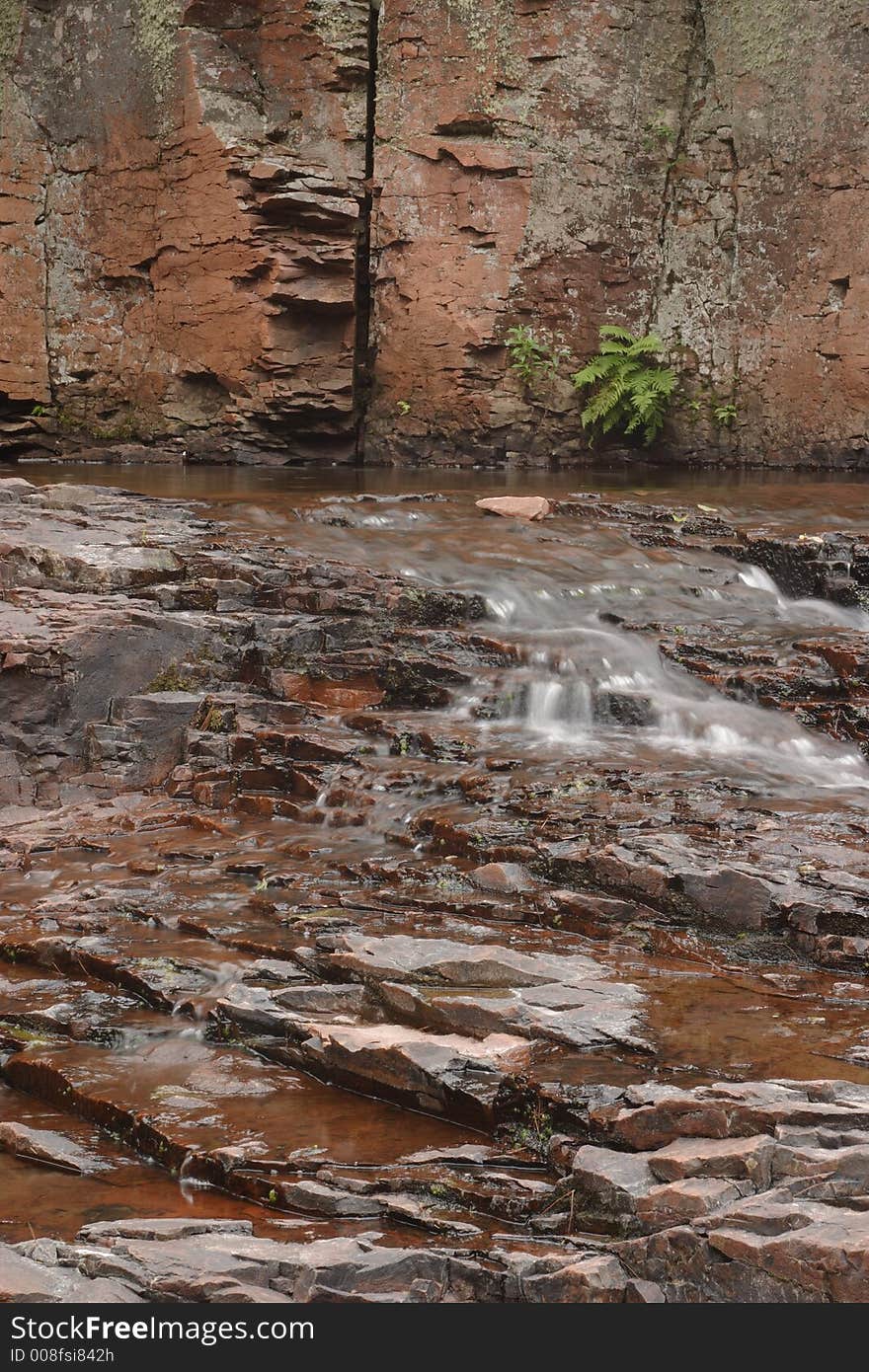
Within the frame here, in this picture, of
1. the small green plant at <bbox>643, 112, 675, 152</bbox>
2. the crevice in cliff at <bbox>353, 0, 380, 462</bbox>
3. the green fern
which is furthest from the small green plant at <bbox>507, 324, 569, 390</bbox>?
the small green plant at <bbox>643, 112, 675, 152</bbox>

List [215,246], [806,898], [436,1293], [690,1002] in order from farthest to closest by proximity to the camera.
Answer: [215,246] < [806,898] < [690,1002] < [436,1293]

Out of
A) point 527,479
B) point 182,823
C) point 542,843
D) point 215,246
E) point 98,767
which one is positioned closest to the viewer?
point 542,843

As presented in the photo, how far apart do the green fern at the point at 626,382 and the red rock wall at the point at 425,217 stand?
0.35m

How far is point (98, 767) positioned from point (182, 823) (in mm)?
1010

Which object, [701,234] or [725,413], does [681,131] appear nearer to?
[701,234]

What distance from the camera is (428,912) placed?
5105 millimetres

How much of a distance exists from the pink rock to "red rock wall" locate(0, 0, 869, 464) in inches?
220

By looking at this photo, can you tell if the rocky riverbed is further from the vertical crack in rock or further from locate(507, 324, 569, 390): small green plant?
the vertical crack in rock

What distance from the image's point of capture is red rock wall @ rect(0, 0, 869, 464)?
51.5 feet

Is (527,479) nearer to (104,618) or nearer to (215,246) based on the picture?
(215,246)

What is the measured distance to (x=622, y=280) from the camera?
55.1 ft

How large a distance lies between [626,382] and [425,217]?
3.24 m

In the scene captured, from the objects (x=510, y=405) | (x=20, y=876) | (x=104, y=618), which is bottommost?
(x=20, y=876)

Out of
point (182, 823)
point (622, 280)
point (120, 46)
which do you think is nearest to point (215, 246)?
point (120, 46)
